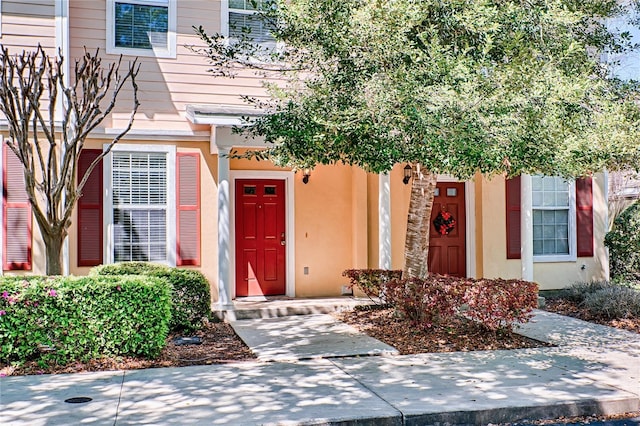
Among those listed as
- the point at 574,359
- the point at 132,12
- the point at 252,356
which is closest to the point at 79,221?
the point at 132,12

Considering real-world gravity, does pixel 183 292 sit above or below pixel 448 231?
below

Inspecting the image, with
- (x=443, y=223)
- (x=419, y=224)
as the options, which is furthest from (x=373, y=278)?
(x=443, y=223)

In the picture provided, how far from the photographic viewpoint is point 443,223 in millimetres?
11047

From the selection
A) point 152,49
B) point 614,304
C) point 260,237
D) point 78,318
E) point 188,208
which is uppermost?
point 152,49

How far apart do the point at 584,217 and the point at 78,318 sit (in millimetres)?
9064

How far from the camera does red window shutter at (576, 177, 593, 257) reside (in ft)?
37.1

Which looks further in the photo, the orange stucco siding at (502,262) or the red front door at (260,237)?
the orange stucco siding at (502,262)

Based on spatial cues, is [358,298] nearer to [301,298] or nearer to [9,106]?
[301,298]

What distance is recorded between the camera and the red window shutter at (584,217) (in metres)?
11.3

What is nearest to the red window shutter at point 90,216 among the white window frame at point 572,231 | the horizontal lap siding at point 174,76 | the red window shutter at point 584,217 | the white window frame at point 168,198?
the white window frame at point 168,198

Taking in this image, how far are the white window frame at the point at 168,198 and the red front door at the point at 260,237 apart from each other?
125cm

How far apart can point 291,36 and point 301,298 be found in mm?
4934

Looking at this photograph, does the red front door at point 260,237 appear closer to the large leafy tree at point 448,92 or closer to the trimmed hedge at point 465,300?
the trimmed hedge at point 465,300

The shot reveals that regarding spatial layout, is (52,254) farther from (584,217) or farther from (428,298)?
(584,217)
